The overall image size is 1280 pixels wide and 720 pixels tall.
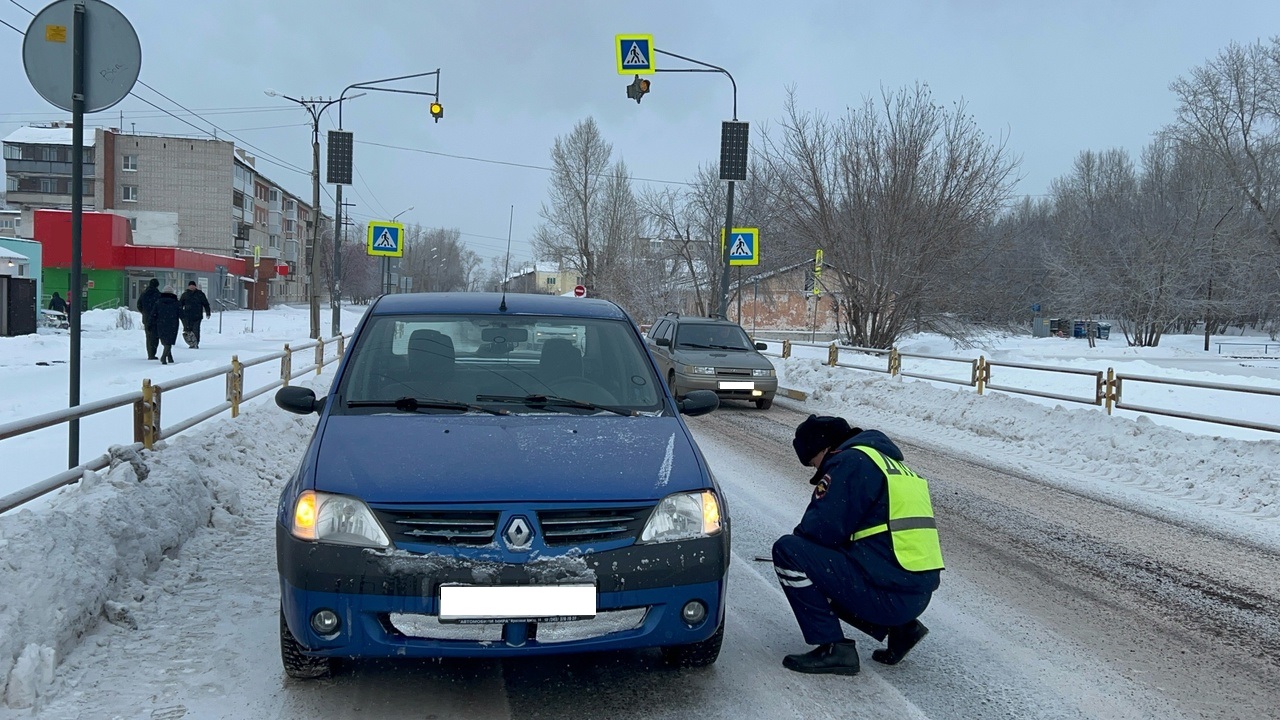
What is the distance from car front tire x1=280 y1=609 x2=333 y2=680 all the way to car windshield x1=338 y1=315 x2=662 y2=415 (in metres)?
1.07

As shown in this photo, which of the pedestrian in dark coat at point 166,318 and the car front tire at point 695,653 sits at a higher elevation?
the pedestrian in dark coat at point 166,318

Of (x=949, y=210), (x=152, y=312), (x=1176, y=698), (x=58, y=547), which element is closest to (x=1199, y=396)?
(x=949, y=210)

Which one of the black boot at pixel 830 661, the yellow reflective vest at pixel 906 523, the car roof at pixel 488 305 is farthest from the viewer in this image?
the car roof at pixel 488 305

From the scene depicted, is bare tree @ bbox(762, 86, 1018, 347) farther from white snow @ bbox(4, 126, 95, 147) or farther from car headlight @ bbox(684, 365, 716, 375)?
white snow @ bbox(4, 126, 95, 147)

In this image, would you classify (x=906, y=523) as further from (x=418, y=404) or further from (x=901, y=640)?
(x=418, y=404)

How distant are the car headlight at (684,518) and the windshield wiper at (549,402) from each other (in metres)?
0.91

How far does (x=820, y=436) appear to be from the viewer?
4.07m

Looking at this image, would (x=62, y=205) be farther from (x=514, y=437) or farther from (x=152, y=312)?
(x=514, y=437)

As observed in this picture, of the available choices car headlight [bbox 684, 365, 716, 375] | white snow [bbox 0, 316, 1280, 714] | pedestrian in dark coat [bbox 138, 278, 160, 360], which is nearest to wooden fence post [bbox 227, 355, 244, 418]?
white snow [bbox 0, 316, 1280, 714]

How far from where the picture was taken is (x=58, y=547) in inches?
165

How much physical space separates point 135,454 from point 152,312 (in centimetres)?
1624

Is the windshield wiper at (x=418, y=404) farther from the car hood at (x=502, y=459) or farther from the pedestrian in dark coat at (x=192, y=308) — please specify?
the pedestrian in dark coat at (x=192, y=308)

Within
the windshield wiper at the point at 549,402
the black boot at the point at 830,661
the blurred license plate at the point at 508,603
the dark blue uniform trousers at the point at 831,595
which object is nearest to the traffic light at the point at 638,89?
the windshield wiper at the point at 549,402

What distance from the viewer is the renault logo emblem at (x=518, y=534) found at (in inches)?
132
